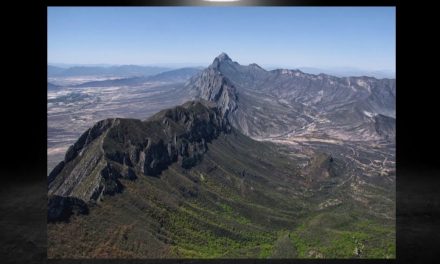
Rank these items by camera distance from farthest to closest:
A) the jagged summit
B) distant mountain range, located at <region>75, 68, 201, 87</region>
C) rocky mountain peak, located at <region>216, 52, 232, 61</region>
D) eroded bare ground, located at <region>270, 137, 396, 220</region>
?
rocky mountain peak, located at <region>216, 52, 232, 61</region> < the jagged summit < distant mountain range, located at <region>75, 68, 201, 87</region> < eroded bare ground, located at <region>270, 137, 396, 220</region>

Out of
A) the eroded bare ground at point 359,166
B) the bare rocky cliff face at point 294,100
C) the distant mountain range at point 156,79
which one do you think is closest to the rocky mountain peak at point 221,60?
the bare rocky cliff face at point 294,100

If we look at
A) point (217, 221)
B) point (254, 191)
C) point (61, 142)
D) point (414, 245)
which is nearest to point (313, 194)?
point (254, 191)

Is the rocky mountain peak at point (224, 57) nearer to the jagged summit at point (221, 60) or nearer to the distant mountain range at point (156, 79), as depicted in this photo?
the jagged summit at point (221, 60)

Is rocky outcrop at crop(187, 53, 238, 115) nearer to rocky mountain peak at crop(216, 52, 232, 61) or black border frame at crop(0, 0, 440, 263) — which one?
rocky mountain peak at crop(216, 52, 232, 61)

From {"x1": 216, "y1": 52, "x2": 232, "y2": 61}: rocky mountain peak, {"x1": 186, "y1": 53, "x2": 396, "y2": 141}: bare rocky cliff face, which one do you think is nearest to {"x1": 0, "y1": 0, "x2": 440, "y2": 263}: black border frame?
{"x1": 186, "y1": 53, "x2": 396, "y2": 141}: bare rocky cliff face

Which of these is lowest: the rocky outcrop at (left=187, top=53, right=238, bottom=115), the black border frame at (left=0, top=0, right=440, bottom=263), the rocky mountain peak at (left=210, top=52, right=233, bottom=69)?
the black border frame at (left=0, top=0, right=440, bottom=263)

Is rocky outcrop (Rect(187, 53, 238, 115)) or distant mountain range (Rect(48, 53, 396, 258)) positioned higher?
rocky outcrop (Rect(187, 53, 238, 115))

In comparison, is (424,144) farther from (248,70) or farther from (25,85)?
(248,70)
